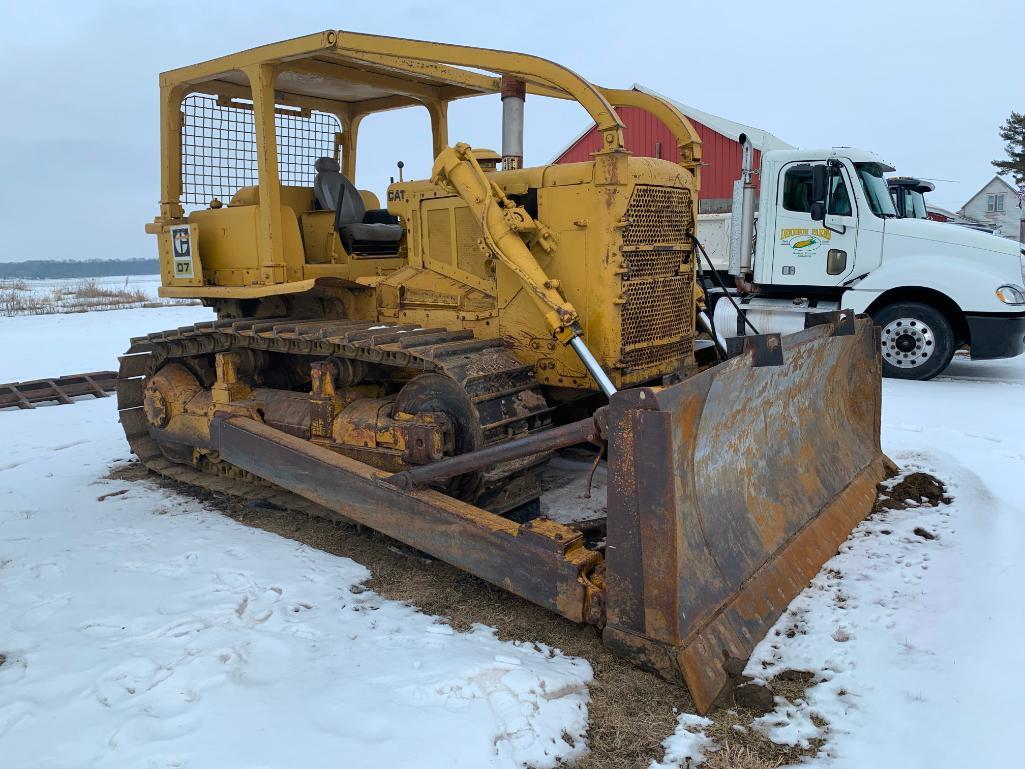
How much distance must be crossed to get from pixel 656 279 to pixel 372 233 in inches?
84.5

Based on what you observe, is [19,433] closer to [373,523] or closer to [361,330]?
[361,330]

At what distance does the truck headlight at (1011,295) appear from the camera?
905 centimetres

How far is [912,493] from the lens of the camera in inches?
197

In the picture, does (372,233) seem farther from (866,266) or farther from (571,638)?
(866,266)

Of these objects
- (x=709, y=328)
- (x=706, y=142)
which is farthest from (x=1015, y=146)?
(x=709, y=328)

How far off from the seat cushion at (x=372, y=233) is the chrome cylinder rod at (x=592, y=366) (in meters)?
2.20

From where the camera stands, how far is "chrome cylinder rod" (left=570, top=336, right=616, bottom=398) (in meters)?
3.85

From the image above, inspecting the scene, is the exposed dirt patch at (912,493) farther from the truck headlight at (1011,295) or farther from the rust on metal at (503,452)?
the truck headlight at (1011,295)

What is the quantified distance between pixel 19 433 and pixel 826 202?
9.55 meters

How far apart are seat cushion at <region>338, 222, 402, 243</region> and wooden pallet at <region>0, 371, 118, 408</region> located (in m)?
4.31

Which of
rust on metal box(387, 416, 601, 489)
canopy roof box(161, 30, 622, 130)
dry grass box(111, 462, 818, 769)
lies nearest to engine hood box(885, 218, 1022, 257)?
canopy roof box(161, 30, 622, 130)

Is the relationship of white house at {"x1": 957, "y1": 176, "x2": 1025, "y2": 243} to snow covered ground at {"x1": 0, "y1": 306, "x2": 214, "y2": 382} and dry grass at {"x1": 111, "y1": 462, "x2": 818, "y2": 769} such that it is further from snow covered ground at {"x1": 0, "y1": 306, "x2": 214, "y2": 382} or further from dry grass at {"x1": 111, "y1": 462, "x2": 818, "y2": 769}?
dry grass at {"x1": 111, "y1": 462, "x2": 818, "y2": 769}

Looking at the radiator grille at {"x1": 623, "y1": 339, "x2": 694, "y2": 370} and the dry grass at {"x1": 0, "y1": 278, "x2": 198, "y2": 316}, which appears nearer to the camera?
the radiator grille at {"x1": 623, "y1": 339, "x2": 694, "y2": 370}

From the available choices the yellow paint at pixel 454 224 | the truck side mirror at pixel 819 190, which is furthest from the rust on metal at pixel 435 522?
the truck side mirror at pixel 819 190
